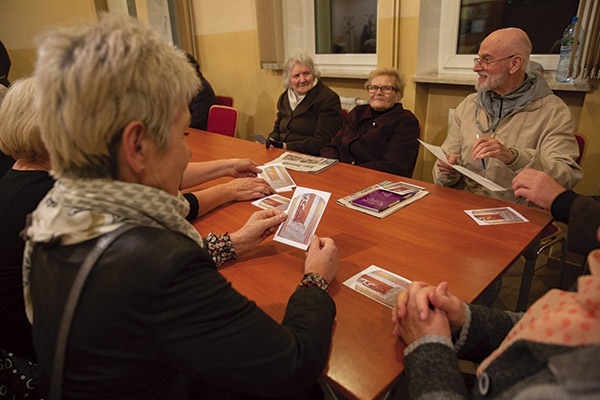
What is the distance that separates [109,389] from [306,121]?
2945 mm

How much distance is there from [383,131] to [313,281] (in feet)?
6.11

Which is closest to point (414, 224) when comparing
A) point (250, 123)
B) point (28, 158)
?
point (28, 158)

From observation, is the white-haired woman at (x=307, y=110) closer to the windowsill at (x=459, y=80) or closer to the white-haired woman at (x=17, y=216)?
the windowsill at (x=459, y=80)

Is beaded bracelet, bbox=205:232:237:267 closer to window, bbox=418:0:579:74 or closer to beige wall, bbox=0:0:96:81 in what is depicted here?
window, bbox=418:0:579:74

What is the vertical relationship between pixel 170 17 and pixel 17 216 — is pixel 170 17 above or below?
above

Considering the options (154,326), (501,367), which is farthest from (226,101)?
(501,367)

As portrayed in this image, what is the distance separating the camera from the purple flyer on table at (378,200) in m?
1.72

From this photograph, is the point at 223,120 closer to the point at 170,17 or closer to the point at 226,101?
the point at 226,101

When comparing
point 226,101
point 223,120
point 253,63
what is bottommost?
point 223,120

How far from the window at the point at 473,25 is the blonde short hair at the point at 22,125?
2831 mm

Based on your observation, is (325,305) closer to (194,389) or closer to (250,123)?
(194,389)

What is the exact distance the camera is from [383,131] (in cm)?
273

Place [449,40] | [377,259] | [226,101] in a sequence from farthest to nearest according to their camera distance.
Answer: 1. [226,101]
2. [449,40]
3. [377,259]

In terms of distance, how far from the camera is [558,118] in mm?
2014
